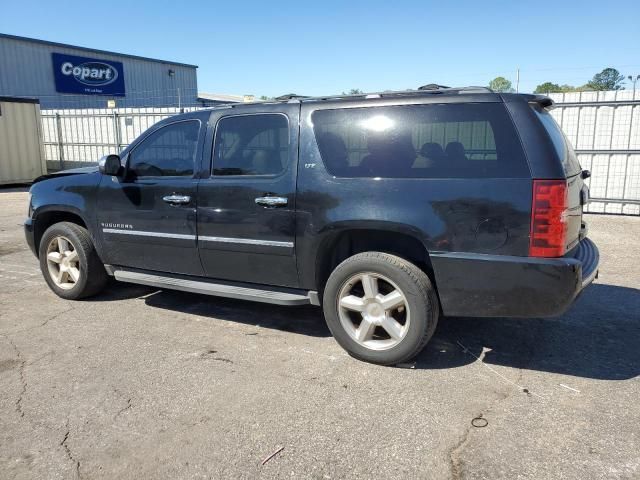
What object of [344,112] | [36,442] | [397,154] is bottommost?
[36,442]

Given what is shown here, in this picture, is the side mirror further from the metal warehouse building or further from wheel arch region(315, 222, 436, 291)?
the metal warehouse building

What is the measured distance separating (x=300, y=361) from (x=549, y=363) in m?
1.80

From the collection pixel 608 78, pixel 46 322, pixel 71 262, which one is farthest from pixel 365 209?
pixel 608 78

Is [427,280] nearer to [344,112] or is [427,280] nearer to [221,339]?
[344,112]

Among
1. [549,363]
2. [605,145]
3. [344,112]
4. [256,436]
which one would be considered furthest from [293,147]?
[605,145]

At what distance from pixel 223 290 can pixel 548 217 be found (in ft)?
8.36

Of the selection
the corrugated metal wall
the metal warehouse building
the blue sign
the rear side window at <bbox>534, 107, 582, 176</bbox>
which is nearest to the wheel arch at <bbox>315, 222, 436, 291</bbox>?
the rear side window at <bbox>534, 107, 582, 176</bbox>

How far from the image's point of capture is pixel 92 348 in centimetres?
413

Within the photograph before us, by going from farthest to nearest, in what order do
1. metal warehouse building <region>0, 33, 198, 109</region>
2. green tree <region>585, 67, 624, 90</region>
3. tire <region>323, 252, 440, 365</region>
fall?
green tree <region>585, 67, 624, 90</region>
metal warehouse building <region>0, 33, 198, 109</region>
tire <region>323, 252, 440, 365</region>

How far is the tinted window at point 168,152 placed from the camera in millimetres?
4508

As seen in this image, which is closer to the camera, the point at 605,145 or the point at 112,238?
the point at 112,238

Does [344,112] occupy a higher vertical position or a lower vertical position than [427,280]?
higher

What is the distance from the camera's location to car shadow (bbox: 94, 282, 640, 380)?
148 inches

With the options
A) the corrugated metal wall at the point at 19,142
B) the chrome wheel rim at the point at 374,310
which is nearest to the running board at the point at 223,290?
the chrome wheel rim at the point at 374,310
